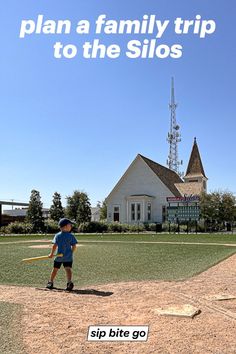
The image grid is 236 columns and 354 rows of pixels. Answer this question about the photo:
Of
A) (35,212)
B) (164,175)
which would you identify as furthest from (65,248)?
(164,175)

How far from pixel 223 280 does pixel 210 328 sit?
4064mm

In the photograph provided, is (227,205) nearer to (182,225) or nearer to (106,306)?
(182,225)

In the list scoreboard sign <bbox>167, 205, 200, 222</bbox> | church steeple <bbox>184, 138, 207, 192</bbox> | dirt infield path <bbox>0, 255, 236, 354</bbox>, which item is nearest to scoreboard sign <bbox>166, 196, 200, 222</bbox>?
scoreboard sign <bbox>167, 205, 200, 222</bbox>

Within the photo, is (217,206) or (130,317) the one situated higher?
(217,206)

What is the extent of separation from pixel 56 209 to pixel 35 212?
11502 mm

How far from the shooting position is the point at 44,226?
4425 centimetres

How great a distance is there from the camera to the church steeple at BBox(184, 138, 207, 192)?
196 feet

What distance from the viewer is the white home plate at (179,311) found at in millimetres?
5813

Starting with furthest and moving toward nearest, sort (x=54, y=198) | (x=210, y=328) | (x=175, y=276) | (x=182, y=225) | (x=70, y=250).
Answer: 1. (x=54, y=198)
2. (x=182, y=225)
3. (x=175, y=276)
4. (x=70, y=250)
5. (x=210, y=328)

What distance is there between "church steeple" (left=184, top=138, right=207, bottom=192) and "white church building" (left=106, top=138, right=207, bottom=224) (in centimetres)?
517

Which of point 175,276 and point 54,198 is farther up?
point 54,198

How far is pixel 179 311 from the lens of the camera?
19.7 feet

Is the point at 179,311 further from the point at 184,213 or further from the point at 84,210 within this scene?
the point at 84,210

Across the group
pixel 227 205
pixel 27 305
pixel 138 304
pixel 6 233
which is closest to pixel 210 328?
pixel 138 304
